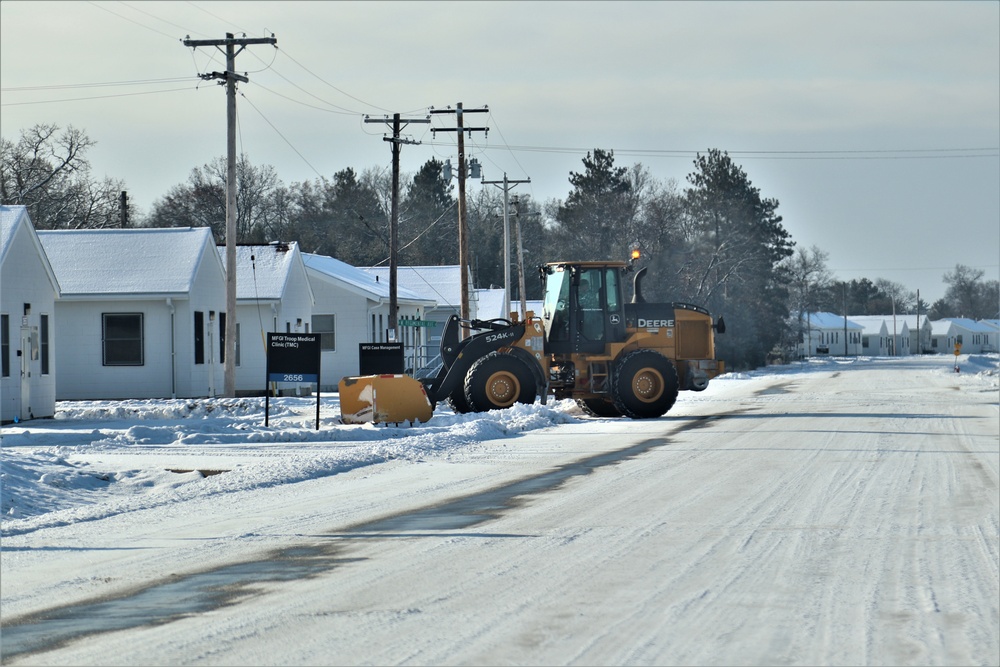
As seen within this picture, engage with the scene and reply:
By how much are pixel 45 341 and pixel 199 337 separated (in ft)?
22.4

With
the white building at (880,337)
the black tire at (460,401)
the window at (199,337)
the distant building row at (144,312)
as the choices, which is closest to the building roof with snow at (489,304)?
the distant building row at (144,312)

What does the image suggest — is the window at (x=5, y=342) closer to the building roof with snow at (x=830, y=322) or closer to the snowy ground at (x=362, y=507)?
the snowy ground at (x=362, y=507)

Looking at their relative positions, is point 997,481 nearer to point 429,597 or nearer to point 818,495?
point 818,495

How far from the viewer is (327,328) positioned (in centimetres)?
4619

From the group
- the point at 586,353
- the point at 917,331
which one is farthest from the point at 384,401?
the point at 917,331

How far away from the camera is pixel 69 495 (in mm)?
13336

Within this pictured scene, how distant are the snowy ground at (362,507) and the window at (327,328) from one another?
17683mm

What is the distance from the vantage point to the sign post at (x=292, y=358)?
74.3 ft

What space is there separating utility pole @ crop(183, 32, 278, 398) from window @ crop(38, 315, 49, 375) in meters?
4.05

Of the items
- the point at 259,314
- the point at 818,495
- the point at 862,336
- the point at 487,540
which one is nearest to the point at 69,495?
the point at 487,540

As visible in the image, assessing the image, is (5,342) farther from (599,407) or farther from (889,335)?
(889,335)

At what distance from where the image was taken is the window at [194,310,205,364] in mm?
34656

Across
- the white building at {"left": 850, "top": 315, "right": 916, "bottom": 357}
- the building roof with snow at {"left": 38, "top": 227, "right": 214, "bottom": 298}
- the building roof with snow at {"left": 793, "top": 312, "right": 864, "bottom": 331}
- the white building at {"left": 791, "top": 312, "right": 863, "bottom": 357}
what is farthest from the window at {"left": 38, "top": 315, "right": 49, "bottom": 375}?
the white building at {"left": 850, "top": 315, "right": 916, "bottom": 357}

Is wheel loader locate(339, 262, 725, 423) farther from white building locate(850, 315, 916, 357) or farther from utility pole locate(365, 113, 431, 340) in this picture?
white building locate(850, 315, 916, 357)
